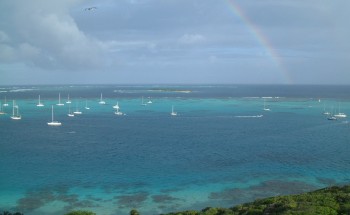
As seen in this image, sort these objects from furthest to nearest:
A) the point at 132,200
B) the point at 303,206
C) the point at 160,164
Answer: the point at 160,164, the point at 132,200, the point at 303,206

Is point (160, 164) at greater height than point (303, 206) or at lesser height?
lesser

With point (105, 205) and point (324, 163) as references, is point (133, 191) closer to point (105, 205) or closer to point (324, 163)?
point (105, 205)

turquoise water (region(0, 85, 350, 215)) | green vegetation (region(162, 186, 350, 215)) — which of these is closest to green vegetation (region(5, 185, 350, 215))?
green vegetation (region(162, 186, 350, 215))

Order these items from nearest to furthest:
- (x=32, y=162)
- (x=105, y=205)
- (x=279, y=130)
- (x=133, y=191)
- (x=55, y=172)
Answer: (x=105, y=205)
(x=133, y=191)
(x=55, y=172)
(x=32, y=162)
(x=279, y=130)

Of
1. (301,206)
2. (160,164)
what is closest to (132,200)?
(160,164)

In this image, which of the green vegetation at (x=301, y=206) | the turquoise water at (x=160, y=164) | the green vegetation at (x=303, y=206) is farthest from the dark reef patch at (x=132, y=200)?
the green vegetation at (x=303, y=206)

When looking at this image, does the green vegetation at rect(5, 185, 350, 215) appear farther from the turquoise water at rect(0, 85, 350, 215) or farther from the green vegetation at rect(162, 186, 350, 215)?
the turquoise water at rect(0, 85, 350, 215)

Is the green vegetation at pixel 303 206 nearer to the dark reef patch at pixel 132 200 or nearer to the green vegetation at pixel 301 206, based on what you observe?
the green vegetation at pixel 301 206

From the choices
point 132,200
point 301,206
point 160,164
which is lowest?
point 132,200

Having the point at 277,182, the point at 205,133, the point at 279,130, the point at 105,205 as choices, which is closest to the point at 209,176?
the point at 277,182

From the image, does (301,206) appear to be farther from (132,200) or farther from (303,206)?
(132,200)

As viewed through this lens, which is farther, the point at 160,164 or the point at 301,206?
the point at 160,164
